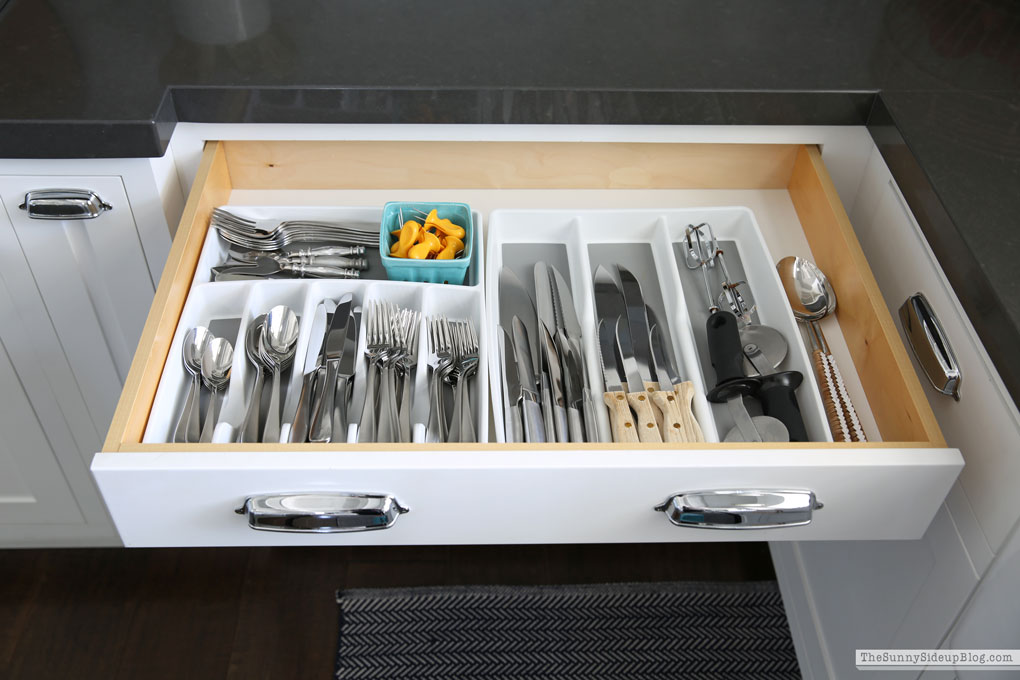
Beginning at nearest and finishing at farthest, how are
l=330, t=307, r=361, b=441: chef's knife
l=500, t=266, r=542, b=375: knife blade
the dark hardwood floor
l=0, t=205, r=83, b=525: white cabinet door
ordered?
l=330, t=307, r=361, b=441: chef's knife, l=500, t=266, r=542, b=375: knife blade, l=0, t=205, r=83, b=525: white cabinet door, the dark hardwood floor

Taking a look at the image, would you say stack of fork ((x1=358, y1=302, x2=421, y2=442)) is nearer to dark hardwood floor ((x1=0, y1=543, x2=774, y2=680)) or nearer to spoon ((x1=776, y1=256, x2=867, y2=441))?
spoon ((x1=776, y1=256, x2=867, y2=441))

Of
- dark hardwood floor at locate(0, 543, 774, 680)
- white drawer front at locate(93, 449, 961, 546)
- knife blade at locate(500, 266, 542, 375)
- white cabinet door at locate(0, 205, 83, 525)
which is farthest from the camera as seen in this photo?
dark hardwood floor at locate(0, 543, 774, 680)

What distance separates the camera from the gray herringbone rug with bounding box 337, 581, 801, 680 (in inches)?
51.3

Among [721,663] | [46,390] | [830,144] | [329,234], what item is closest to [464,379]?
[329,234]

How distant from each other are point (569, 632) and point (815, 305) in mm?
729

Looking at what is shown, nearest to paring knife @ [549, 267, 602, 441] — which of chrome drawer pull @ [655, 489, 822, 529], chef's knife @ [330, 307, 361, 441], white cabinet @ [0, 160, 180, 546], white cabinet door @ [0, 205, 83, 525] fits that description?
chrome drawer pull @ [655, 489, 822, 529]

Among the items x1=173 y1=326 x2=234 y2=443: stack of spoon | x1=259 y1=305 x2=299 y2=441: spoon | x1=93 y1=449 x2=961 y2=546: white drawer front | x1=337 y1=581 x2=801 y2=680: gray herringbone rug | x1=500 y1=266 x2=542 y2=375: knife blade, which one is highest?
x1=500 y1=266 x2=542 y2=375: knife blade

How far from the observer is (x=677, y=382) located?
0.84m

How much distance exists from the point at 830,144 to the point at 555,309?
398 mm

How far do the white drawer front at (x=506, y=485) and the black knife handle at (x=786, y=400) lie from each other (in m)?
0.09

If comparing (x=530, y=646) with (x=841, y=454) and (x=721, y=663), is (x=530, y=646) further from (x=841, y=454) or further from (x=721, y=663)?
(x=841, y=454)

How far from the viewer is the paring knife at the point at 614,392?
0.78 m

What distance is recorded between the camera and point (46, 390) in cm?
112

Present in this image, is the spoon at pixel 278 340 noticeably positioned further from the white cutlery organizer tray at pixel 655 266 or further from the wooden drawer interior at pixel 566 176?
the white cutlery organizer tray at pixel 655 266
